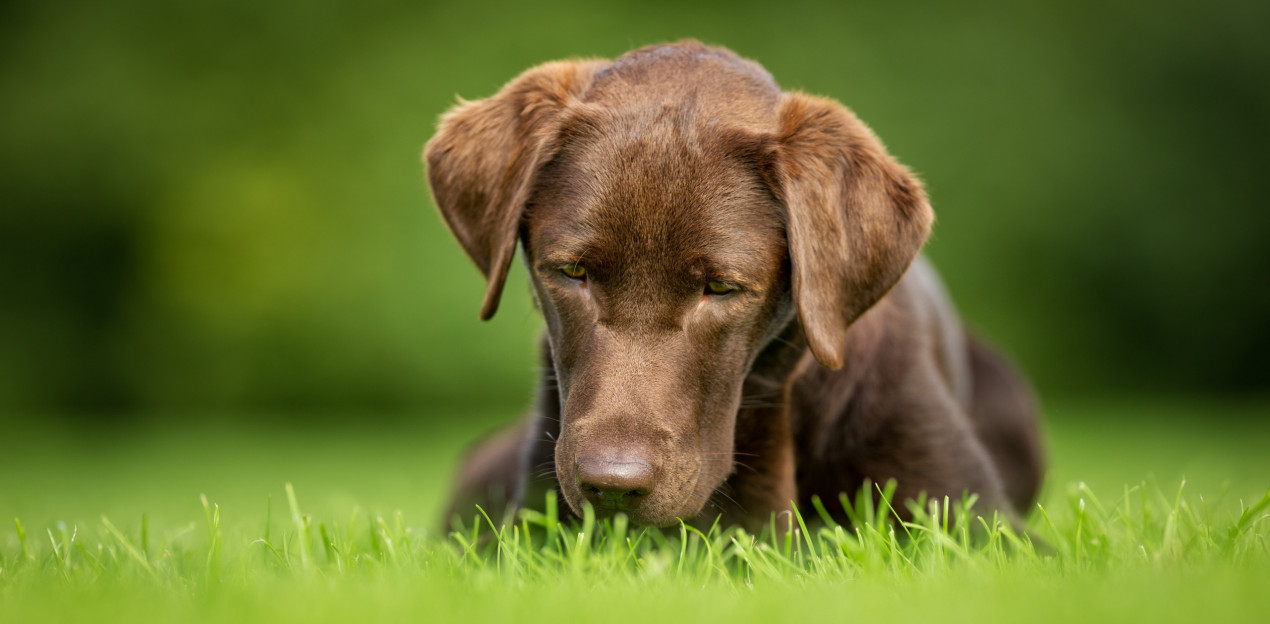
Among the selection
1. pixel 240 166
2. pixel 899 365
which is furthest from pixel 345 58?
pixel 899 365

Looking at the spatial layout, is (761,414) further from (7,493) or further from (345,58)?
(345,58)

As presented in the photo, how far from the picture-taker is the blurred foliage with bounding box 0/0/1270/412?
33.4ft

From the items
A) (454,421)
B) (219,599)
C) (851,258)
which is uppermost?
(851,258)

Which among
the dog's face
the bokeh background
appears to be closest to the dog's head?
the dog's face

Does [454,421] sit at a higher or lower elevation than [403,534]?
lower

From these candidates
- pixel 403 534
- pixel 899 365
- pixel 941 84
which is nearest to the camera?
pixel 403 534

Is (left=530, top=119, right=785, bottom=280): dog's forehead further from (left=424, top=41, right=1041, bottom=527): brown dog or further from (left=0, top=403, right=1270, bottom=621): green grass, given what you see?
(left=0, top=403, right=1270, bottom=621): green grass

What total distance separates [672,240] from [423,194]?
8.47 metres

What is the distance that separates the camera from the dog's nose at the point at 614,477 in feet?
7.30

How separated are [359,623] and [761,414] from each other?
149cm

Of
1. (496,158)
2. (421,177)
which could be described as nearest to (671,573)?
(496,158)

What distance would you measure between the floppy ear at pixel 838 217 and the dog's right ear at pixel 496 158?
0.62 m

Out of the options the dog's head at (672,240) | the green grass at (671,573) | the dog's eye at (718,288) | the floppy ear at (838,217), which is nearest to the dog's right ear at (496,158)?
the dog's head at (672,240)

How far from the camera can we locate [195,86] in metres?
11.0
